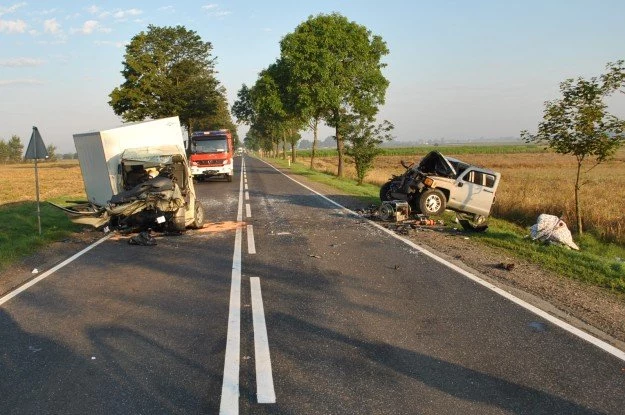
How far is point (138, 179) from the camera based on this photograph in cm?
1213

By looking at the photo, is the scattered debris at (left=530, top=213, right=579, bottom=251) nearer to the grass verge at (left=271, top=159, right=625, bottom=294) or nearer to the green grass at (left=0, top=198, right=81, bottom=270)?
the grass verge at (left=271, top=159, right=625, bottom=294)

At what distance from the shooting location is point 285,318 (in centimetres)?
538

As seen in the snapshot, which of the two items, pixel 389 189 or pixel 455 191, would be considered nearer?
pixel 455 191

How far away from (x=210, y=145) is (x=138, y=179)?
1502cm

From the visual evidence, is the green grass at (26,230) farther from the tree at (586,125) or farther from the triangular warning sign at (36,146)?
the tree at (586,125)

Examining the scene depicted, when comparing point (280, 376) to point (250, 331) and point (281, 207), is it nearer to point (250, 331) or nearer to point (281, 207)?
point (250, 331)

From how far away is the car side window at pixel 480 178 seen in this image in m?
12.6

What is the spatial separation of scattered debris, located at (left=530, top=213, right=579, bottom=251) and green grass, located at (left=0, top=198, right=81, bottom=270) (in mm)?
10636

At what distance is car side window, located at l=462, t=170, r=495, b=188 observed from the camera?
12.6 meters

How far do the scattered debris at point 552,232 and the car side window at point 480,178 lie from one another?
239 cm

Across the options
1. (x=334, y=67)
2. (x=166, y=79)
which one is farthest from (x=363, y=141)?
(x=166, y=79)

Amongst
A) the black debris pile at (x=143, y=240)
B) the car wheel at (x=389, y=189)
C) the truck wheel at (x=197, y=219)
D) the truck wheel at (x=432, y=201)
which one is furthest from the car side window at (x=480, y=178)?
the black debris pile at (x=143, y=240)

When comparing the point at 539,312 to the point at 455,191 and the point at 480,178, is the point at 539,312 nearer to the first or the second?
the point at 455,191

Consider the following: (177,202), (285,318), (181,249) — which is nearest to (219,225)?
(177,202)
